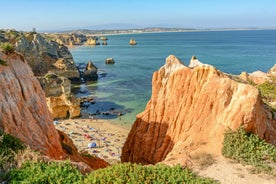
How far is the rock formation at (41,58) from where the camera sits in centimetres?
7810

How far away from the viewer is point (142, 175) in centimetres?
1145

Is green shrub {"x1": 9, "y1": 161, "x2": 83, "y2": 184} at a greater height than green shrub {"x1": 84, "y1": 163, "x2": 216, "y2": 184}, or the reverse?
green shrub {"x1": 9, "y1": 161, "x2": 83, "y2": 184}

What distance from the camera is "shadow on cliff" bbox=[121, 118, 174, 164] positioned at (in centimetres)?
2159

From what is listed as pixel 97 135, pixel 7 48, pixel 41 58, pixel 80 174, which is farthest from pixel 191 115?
pixel 41 58

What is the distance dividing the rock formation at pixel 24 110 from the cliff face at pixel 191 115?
6235 millimetres

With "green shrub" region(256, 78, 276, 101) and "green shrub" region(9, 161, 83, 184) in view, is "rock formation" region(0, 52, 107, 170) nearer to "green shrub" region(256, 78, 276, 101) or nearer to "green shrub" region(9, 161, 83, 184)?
"green shrub" region(9, 161, 83, 184)

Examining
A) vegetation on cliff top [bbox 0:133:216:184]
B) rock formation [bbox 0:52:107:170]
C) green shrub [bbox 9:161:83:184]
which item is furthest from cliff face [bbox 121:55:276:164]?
rock formation [bbox 0:52:107:170]

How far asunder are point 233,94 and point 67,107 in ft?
121

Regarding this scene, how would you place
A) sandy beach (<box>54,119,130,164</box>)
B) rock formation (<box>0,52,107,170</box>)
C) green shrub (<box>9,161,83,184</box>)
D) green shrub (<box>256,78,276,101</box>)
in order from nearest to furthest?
green shrub (<box>9,161,83,184</box>) < rock formation (<box>0,52,107,170</box>) < green shrub (<box>256,78,276,101</box>) < sandy beach (<box>54,119,130,164</box>)

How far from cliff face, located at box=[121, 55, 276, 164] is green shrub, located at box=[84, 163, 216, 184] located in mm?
1618

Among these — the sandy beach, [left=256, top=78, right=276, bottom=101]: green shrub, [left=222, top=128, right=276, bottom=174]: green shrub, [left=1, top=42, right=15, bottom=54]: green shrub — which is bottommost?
the sandy beach

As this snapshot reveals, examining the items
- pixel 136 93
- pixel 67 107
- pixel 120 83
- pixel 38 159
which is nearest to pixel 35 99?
Result: pixel 38 159

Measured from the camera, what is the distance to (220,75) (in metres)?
19.8

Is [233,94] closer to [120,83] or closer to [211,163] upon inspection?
[211,163]
